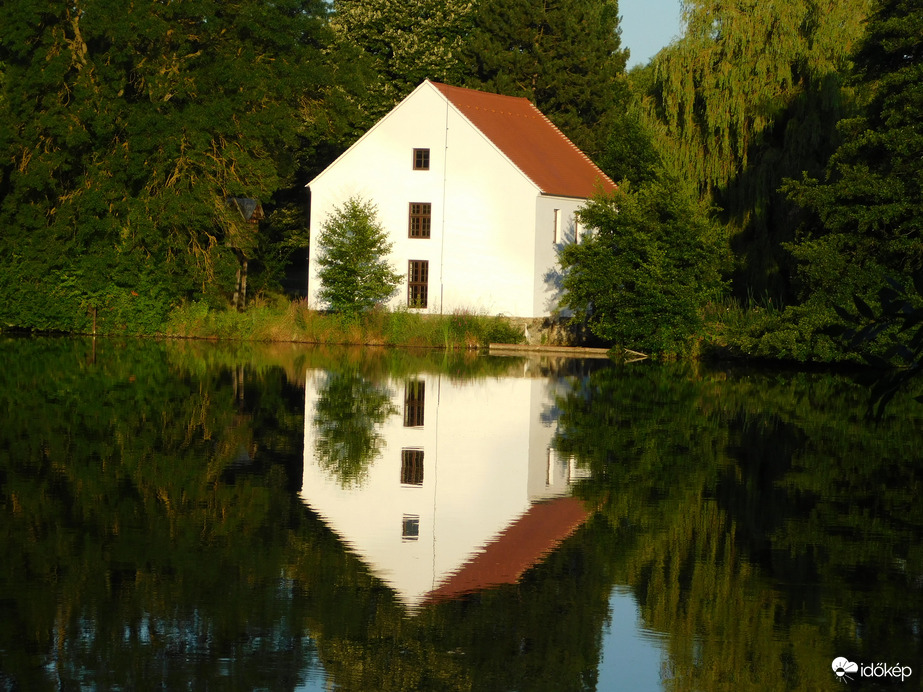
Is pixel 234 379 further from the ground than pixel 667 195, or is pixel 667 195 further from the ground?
pixel 667 195

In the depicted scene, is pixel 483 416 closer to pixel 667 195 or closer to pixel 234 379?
pixel 234 379

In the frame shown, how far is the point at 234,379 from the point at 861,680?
22.3 m

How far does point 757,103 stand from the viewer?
43906 mm

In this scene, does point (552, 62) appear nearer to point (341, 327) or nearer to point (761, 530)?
point (341, 327)

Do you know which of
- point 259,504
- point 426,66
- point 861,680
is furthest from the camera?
point 426,66

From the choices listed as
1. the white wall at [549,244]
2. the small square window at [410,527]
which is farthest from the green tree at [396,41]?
the small square window at [410,527]

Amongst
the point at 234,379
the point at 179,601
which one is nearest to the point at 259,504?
the point at 179,601

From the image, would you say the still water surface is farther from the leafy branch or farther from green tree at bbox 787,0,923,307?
Answer: green tree at bbox 787,0,923,307

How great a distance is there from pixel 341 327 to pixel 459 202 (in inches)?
247

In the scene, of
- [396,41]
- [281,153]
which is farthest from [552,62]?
[281,153]

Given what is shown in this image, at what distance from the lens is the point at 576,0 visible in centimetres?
6347

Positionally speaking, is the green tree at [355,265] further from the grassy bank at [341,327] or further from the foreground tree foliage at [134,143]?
the foreground tree foliage at [134,143]

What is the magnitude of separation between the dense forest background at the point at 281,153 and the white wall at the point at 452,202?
→ 2386 millimetres

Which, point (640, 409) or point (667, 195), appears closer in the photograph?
point (640, 409)
